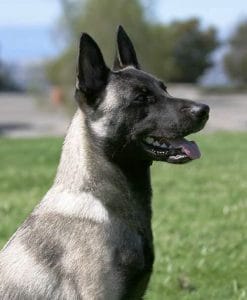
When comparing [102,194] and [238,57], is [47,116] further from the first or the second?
[102,194]

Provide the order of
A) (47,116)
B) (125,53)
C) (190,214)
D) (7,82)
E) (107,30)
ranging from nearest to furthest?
(125,53) < (190,214) < (107,30) < (47,116) < (7,82)

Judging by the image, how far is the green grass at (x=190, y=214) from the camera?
5.84 m

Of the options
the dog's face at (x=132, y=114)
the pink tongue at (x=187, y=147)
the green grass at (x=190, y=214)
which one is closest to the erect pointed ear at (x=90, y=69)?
the dog's face at (x=132, y=114)

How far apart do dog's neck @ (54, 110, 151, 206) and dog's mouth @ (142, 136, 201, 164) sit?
13cm

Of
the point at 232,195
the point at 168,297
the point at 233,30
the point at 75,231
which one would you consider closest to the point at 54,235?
the point at 75,231

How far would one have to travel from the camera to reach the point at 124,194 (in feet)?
13.1

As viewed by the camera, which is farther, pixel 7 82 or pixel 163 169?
pixel 7 82

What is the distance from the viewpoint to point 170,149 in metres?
4.00

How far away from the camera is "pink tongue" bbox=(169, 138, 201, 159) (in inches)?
158

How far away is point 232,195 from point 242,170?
2.31 m

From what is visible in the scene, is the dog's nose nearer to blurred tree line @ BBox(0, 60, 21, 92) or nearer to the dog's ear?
the dog's ear

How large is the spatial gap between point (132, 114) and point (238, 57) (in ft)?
135

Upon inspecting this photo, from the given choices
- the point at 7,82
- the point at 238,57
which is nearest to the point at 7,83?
the point at 7,82

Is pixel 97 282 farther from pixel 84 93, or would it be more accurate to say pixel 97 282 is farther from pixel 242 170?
pixel 242 170
